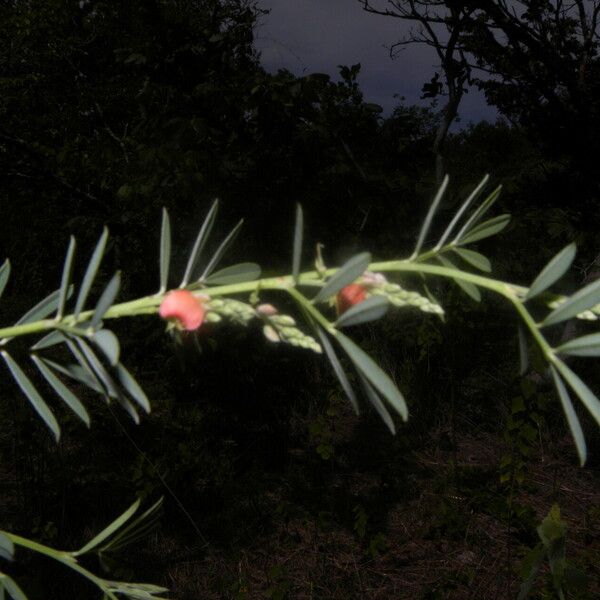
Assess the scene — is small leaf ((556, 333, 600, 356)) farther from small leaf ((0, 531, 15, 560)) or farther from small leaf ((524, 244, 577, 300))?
small leaf ((0, 531, 15, 560))

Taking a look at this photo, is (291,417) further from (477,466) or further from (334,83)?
(334,83)

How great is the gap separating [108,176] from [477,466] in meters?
1.98

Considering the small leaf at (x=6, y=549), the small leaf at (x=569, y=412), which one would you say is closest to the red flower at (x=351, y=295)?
the small leaf at (x=569, y=412)

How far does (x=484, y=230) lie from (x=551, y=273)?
Result: 75 millimetres

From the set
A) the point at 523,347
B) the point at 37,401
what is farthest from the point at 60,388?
the point at 523,347

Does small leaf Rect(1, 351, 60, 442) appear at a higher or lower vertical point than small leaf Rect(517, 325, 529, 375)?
lower

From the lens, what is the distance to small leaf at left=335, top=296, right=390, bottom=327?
0.27 m

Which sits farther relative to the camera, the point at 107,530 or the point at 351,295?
A: the point at 107,530

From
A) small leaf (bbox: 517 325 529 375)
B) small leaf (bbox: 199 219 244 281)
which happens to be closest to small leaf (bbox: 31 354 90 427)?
small leaf (bbox: 199 219 244 281)

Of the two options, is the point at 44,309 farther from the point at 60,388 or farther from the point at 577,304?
the point at 577,304

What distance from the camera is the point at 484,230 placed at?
364 millimetres

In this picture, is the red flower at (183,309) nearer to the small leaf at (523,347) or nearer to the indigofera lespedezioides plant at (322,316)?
the indigofera lespedezioides plant at (322,316)

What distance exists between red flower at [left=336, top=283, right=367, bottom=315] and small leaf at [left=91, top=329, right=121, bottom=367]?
0.12 metres

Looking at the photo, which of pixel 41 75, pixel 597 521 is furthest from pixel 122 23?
pixel 597 521
